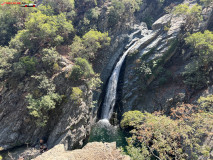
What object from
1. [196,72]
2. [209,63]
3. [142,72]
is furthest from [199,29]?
[142,72]

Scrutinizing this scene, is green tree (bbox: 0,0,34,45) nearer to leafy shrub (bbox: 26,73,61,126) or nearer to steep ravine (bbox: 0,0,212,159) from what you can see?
steep ravine (bbox: 0,0,212,159)

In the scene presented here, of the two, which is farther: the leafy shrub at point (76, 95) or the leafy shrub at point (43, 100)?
the leafy shrub at point (76, 95)

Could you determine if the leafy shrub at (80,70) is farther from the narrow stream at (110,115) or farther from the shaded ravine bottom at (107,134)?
the shaded ravine bottom at (107,134)

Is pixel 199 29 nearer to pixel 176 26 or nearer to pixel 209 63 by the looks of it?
pixel 176 26

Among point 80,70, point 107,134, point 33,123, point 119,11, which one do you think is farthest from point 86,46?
point 107,134

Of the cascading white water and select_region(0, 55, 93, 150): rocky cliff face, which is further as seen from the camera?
the cascading white water

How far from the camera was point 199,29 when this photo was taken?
92.8 feet

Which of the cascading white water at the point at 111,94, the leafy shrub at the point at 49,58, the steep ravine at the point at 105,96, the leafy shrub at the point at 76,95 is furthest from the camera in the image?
the cascading white water at the point at 111,94

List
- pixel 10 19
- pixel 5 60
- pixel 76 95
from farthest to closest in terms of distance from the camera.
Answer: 1. pixel 10 19
2. pixel 5 60
3. pixel 76 95

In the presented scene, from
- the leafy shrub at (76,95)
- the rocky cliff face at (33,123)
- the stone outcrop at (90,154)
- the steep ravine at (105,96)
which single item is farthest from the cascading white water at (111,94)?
the stone outcrop at (90,154)

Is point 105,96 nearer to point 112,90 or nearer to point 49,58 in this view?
point 112,90

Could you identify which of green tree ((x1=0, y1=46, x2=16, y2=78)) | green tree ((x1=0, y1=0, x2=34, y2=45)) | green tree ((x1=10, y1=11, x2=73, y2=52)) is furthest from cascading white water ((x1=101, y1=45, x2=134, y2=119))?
green tree ((x1=0, y1=0, x2=34, y2=45))

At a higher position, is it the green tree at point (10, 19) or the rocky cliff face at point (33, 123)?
the green tree at point (10, 19)

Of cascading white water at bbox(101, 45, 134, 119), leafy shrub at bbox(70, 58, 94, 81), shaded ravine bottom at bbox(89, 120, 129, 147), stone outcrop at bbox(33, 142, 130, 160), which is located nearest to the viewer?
stone outcrop at bbox(33, 142, 130, 160)
